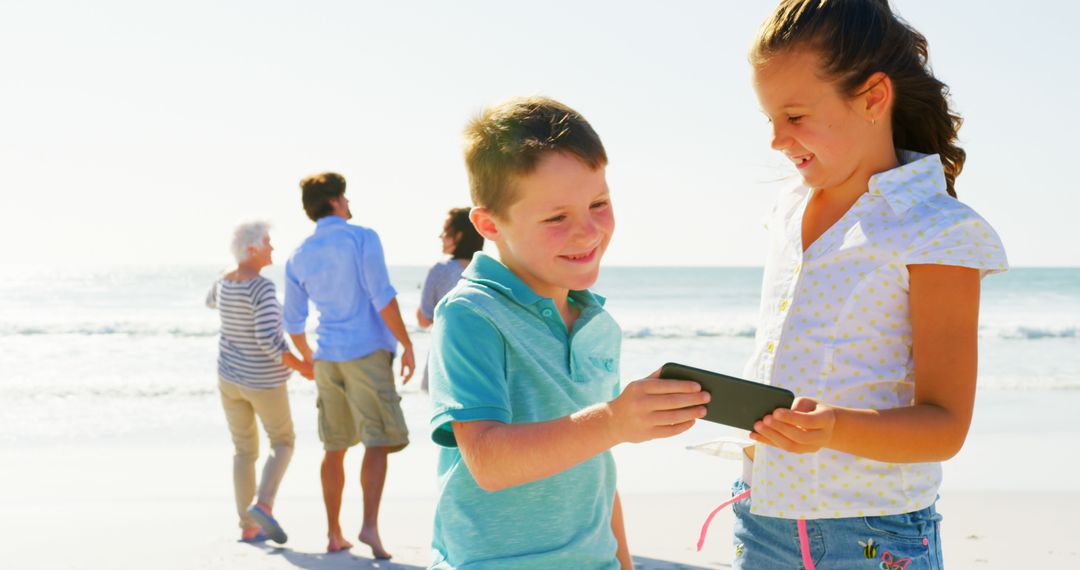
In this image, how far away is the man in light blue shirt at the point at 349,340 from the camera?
5859 mm

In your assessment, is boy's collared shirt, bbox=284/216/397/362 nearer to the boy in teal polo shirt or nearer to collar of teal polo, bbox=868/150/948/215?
the boy in teal polo shirt

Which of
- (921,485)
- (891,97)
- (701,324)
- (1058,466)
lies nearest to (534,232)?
(891,97)

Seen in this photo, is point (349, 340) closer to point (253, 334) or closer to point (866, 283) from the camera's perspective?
point (253, 334)

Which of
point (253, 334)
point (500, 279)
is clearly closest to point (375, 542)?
point (253, 334)

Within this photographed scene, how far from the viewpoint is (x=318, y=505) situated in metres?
7.16

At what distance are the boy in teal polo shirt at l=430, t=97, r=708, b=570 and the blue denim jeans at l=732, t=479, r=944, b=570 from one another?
0.37m

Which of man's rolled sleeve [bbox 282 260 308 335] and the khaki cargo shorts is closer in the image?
the khaki cargo shorts

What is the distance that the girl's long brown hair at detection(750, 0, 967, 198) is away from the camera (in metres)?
1.89

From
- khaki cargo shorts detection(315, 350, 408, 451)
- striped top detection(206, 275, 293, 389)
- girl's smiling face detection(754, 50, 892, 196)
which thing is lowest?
khaki cargo shorts detection(315, 350, 408, 451)

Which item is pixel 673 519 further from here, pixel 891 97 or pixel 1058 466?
pixel 891 97

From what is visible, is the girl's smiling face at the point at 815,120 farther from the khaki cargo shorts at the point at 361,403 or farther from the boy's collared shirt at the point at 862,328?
the khaki cargo shorts at the point at 361,403

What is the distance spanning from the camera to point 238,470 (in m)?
6.23

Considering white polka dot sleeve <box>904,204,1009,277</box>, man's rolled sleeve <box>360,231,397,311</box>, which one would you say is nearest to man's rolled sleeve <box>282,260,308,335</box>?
man's rolled sleeve <box>360,231,397,311</box>

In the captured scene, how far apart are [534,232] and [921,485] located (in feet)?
2.93
